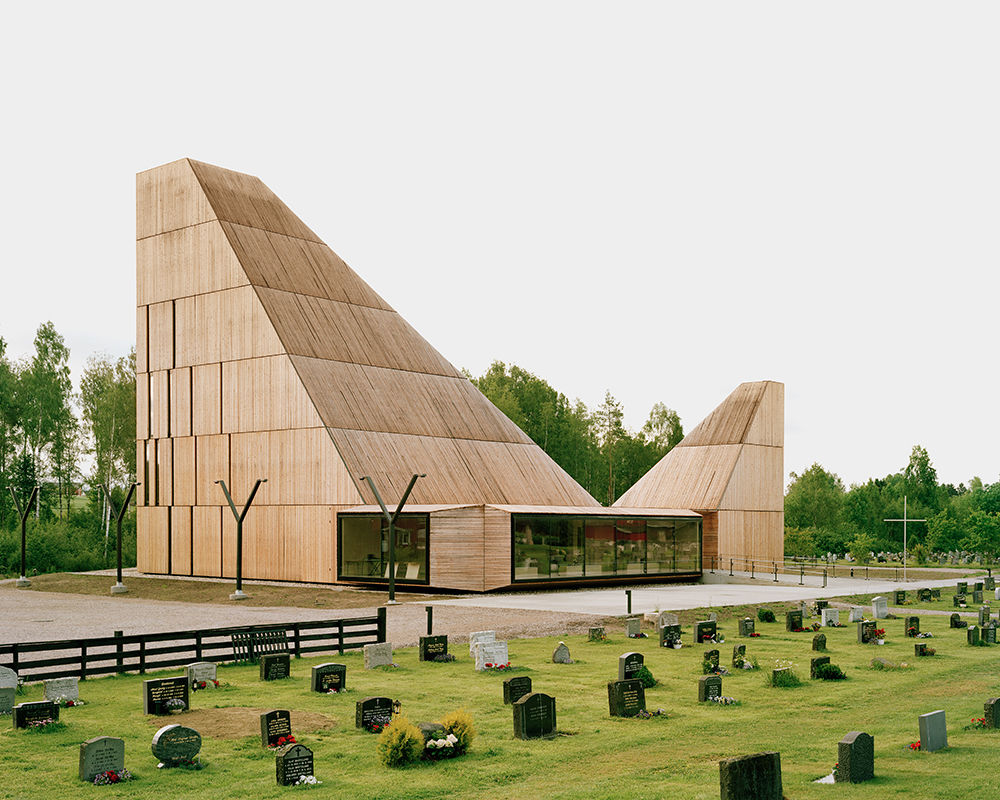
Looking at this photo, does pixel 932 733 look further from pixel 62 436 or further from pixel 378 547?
pixel 62 436

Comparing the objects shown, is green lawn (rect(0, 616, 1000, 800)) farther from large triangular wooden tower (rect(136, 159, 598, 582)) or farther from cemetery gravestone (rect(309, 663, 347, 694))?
large triangular wooden tower (rect(136, 159, 598, 582))

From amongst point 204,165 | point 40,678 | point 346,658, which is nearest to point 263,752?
point 40,678

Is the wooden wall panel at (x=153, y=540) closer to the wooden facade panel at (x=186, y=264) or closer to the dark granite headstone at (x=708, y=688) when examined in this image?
the wooden facade panel at (x=186, y=264)

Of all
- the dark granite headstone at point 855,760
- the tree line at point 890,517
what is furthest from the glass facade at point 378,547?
the tree line at point 890,517

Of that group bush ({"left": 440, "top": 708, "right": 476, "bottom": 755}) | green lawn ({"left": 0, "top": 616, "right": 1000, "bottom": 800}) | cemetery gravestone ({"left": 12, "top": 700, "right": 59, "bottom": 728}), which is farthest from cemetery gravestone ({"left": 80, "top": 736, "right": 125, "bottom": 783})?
bush ({"left": 440, "top": 708, "right": 476, "bottom": 755})

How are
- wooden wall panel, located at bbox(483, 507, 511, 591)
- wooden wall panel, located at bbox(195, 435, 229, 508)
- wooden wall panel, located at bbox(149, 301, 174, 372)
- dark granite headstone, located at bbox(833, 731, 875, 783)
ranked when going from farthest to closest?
1. wooden wall panel, located at bbox(149, 301, 174, 372)
2. wooden wall panel, located at bbox(195, 435, 229, 508)
3. wooden wall panel, located at bbox(483, 507, 511, 591)
4. dark granite headstone, located at bbox(833, 731, 875, 783)

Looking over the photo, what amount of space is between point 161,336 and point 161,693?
4046 centimetres

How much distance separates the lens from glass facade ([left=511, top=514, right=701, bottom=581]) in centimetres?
4225

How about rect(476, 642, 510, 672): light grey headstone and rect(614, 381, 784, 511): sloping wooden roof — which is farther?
rect(614, 381, 784, 511): sloping wooden roof

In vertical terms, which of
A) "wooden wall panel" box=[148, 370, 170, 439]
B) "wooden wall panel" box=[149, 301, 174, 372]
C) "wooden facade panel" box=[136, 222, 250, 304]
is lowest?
"wooden wall panel" box=[148, 370, 170, 439]

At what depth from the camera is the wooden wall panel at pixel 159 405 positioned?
177 ft

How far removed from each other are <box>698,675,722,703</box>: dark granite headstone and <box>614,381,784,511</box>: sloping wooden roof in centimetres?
4135

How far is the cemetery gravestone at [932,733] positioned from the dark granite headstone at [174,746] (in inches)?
384

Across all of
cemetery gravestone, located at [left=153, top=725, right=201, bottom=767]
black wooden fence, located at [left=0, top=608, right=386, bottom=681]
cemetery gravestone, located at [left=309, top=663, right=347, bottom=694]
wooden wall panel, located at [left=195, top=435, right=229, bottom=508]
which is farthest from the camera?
wooden wall panel, located at [left=195, top=435, right=229, bottom=508]
